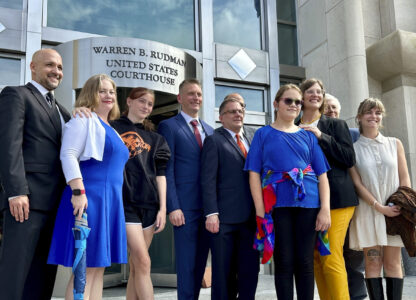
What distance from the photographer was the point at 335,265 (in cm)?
322

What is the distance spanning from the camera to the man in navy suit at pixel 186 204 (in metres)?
3.35

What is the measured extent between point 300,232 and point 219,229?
2.08ft

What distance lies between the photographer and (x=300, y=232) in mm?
3012

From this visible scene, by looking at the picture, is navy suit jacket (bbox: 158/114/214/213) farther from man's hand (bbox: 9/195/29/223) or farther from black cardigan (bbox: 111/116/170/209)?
man's hand (bbox: 9/195/29/223)

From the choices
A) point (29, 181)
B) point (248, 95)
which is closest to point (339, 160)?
point (29, 181)

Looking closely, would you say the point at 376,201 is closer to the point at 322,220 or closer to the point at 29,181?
the point at 322,220

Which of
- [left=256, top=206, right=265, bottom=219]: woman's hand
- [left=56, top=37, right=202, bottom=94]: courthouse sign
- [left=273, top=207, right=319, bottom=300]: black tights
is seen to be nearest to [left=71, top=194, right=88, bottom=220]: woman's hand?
[left=256, top=206, right=265, bottom=219]: woman's hand

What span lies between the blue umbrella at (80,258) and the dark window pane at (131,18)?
4981 mm

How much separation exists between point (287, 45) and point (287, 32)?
0.29 meters

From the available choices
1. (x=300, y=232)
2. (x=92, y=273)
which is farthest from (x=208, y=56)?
(x=92, y=273)

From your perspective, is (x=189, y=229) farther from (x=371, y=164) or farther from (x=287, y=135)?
(x=371, y=164)

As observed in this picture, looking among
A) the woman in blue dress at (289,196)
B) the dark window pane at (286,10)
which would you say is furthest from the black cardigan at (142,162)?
the dark window pane at (286,10)

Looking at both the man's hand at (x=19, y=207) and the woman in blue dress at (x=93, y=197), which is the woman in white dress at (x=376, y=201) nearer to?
the woman in blue dress at (x=93, y=197)

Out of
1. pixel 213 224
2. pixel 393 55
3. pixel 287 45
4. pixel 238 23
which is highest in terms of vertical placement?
pixel 238 23
